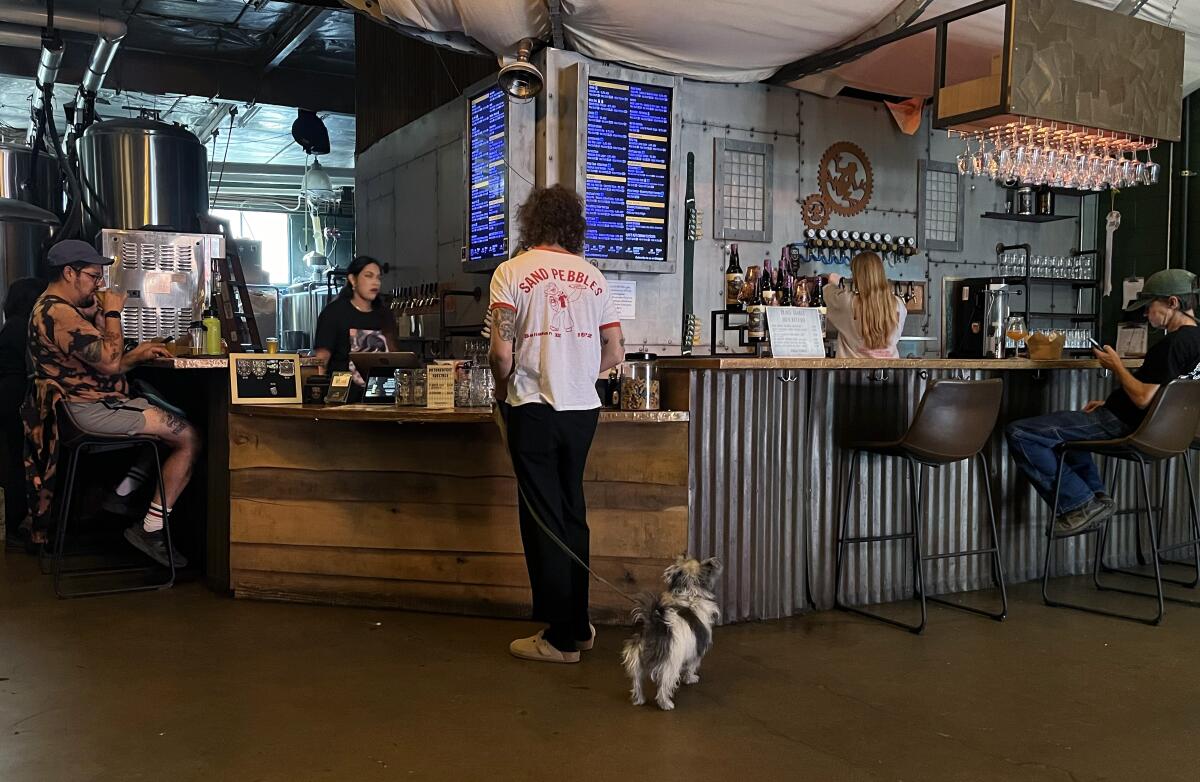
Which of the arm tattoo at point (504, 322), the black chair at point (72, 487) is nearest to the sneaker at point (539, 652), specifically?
the arm tattoo at point (504, 322)

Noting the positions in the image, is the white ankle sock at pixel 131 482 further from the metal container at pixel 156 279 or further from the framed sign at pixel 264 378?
the metal container at pixel 156 279

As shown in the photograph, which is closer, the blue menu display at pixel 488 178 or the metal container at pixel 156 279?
the blue menu display at pixel 488 178

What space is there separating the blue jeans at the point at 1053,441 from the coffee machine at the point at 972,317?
225 centimetres

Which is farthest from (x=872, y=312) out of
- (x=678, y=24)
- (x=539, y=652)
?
(x=539, y=652)

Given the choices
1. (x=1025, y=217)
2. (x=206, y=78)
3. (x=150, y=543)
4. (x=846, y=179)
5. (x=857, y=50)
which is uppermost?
(x=206, y=78)

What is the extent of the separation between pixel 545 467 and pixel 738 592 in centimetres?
117

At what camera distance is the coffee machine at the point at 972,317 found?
7.20 metres

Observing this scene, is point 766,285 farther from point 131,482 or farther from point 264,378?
point 131,482

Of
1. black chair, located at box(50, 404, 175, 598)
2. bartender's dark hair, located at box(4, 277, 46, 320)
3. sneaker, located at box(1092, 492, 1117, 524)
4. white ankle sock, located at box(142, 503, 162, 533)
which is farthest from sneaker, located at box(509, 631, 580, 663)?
bartender's dark hair, located at box(4, 277, 46, 320)

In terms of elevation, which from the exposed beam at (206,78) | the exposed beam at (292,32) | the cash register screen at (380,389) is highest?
the exposed beam at (292,32)

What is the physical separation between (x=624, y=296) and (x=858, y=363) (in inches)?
92.1

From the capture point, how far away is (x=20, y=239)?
27.3ft

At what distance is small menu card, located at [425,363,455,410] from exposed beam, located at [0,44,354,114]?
21.5 feet

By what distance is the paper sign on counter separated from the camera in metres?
6.29
